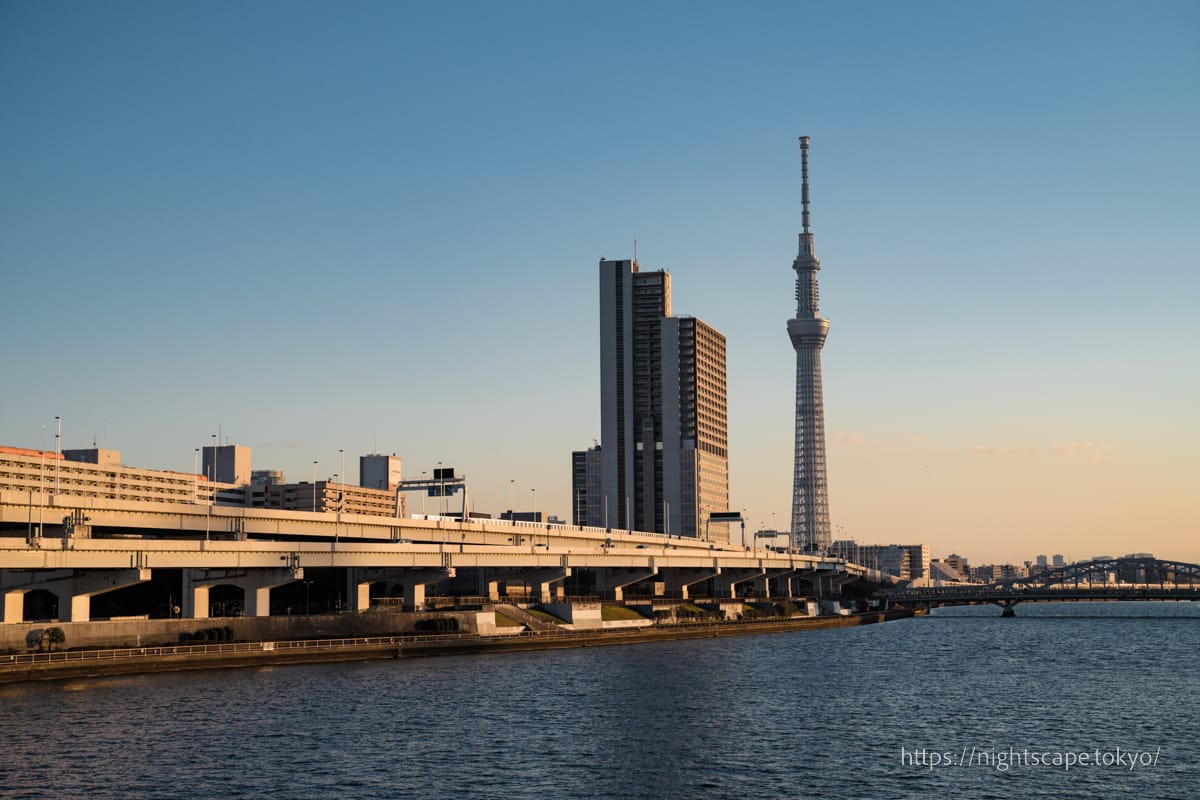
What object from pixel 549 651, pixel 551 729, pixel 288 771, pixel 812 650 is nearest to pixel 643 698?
pixel 551 729

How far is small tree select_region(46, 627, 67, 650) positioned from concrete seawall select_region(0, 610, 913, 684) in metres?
1.77

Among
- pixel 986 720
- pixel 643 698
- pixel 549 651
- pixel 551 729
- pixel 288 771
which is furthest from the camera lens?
pixel 549 651

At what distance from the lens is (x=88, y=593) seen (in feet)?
331

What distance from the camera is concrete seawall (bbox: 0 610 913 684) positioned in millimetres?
88938

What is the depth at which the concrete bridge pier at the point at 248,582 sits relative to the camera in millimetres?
111000

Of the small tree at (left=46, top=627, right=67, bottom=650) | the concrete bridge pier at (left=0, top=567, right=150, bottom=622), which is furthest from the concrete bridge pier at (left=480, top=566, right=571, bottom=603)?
the small tree at (left=46, top=627, right=67, bottom=650)

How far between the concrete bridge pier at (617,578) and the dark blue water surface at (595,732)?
6881cm

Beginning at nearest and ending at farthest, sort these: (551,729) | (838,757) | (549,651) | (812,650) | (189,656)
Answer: (838,757) → (551,729) → (189,656) → (549,651) → (812,650)

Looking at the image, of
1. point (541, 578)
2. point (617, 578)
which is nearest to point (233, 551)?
point (541, 578)

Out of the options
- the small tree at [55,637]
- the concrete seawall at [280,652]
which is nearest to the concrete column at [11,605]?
the small tree at [55,637]

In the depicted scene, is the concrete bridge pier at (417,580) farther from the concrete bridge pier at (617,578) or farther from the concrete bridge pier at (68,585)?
the concrete bridge pier at (617,578)

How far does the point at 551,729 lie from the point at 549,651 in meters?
57.9

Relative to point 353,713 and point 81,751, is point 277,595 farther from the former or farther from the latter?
point 81,751

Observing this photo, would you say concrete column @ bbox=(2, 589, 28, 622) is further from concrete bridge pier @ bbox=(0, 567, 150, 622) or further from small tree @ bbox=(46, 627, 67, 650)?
small tree @ bbox=(46, 627, 67, 650)
